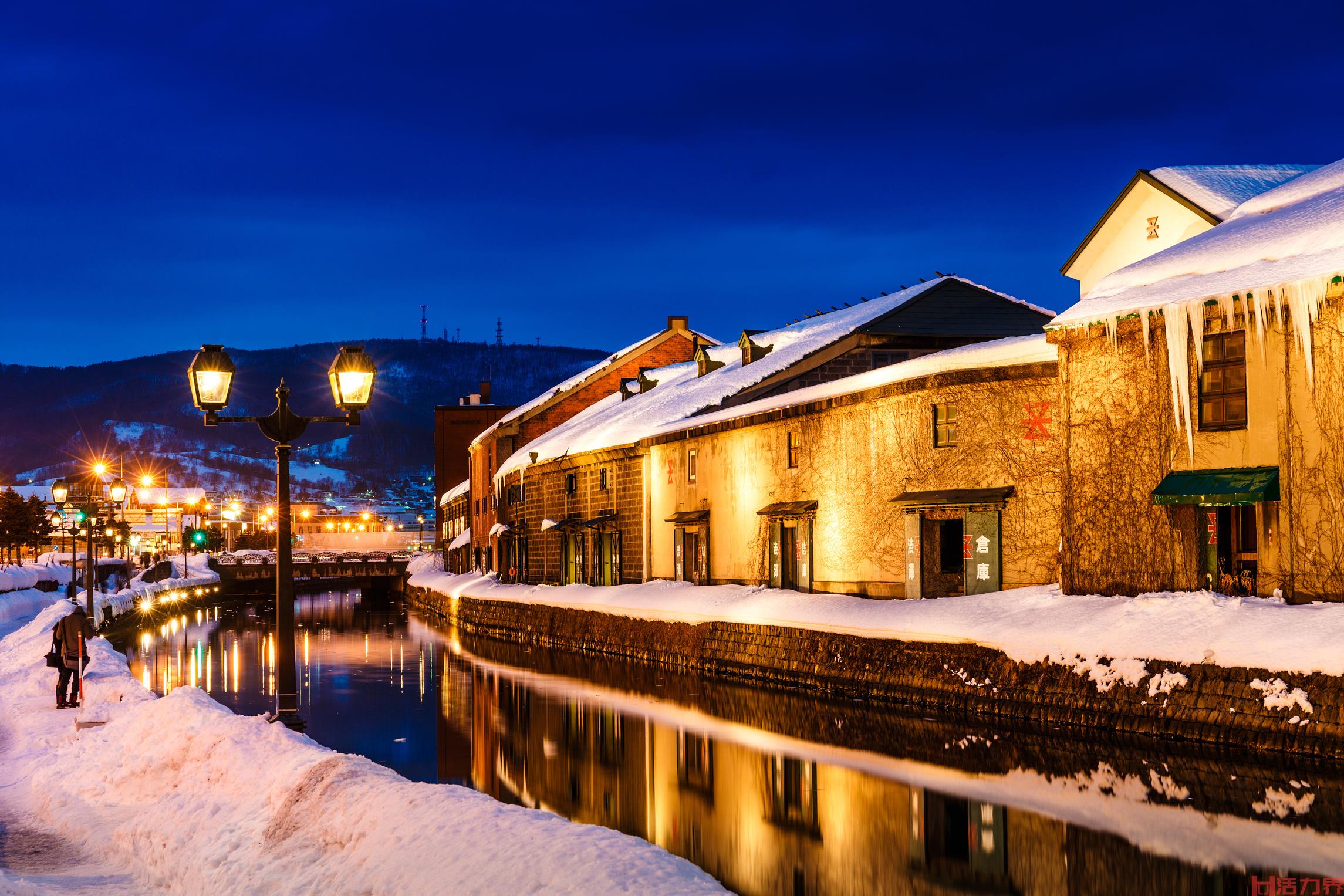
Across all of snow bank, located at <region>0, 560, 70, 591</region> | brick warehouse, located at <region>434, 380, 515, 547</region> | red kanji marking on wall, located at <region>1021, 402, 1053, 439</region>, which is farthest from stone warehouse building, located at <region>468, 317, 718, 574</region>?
red kanji marking on wall, located at <region>1021, 402, 1053, 439</region>

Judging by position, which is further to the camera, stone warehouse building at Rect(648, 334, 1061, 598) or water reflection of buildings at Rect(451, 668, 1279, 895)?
stone warehouse building at Rect(648, 334, 1061, 598)

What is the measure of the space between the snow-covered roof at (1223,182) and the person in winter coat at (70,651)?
94.8ft

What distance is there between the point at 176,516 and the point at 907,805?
197m

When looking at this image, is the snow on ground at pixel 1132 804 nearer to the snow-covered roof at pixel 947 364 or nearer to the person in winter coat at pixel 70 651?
the snow-covered roof at pixel 947 364

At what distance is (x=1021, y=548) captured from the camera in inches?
1047

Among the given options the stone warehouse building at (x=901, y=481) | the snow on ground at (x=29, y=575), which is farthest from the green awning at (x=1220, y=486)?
the snow on ground at (x=29, y=575)

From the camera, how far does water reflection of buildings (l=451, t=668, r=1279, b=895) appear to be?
38.1 feet

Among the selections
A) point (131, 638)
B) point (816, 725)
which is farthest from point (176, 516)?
point (816, 725)

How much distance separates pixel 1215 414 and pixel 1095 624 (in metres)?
4.15

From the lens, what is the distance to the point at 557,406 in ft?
216

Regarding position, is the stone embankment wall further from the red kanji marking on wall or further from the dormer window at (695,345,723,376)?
the dormer window at (695,345,723,376)

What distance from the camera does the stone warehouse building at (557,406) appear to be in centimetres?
6512

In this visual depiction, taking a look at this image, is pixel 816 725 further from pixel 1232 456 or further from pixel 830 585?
pixel 830 585

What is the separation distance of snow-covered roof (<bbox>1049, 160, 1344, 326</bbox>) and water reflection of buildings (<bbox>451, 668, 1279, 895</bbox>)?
9987mm
